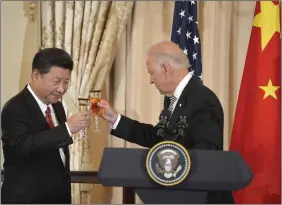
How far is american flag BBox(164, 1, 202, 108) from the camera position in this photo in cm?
359

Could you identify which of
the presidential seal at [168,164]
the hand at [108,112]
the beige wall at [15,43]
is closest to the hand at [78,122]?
the hand at [108,112]

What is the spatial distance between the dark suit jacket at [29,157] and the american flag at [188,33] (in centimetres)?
144

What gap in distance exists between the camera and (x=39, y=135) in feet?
7.07

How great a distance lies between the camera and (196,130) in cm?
210

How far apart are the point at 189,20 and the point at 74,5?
864 millimetres

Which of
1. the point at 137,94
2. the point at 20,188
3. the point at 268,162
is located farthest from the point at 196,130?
the point at 137,94

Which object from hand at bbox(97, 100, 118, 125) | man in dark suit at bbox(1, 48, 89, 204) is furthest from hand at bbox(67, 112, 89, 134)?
hand at bbox(97, 100, 118, 125)

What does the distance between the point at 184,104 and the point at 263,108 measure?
4.70 feet

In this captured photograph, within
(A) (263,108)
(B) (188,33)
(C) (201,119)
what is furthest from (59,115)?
(A) (263,108)

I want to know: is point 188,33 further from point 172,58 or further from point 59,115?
point 59,115

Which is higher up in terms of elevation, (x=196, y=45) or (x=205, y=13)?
(x=205, y=13)

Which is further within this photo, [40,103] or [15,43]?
[15,43]

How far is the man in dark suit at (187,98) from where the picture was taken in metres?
2.07

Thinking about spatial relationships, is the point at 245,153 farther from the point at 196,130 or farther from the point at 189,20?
the point at 196,130
